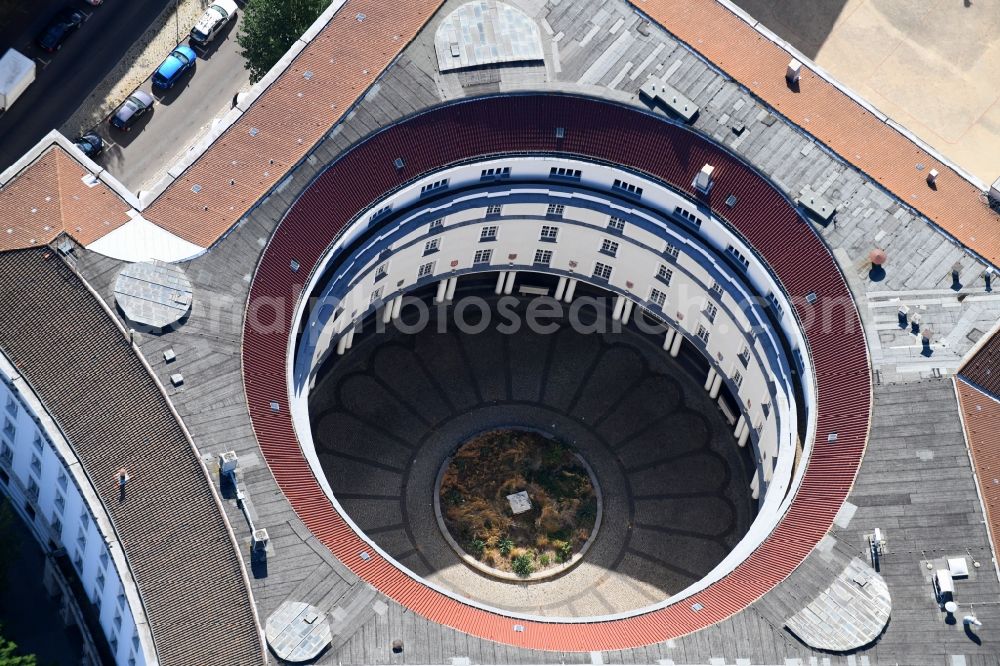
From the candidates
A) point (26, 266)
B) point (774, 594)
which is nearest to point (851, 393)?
point (774, 594)

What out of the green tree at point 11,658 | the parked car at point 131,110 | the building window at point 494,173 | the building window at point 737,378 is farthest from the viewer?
the parked car at point 131,110

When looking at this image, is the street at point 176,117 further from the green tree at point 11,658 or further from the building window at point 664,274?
the green tree at point 11,658

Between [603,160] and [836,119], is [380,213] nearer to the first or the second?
[603,160]

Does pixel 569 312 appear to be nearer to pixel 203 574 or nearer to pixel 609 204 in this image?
pixel 609 204

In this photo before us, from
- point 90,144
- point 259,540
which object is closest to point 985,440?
point 259,540

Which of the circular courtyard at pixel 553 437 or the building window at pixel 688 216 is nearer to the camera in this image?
the building window at pixel 688 216

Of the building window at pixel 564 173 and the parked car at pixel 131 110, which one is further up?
the parked car at pixel 131 110

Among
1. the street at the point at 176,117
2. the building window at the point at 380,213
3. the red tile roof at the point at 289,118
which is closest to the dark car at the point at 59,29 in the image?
the street at the point at 176,117
